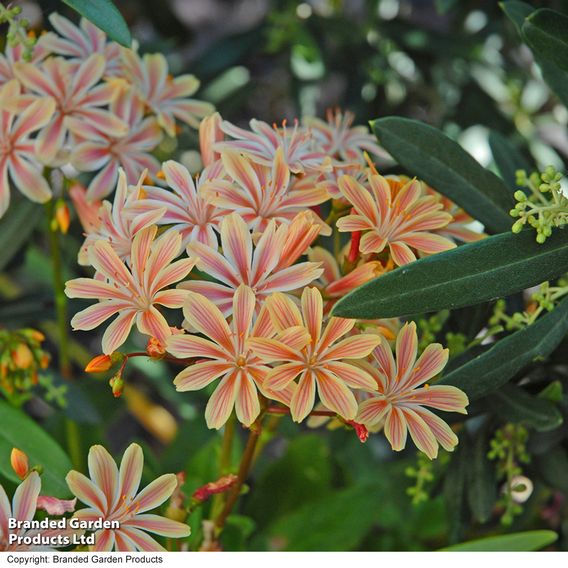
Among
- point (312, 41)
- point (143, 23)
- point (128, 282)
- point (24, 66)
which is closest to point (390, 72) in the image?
point (312, 41)

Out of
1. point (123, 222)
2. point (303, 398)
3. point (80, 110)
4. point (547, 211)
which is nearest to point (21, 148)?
point (80, 110)

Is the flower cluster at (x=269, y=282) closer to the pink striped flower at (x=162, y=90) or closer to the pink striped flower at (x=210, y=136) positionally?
the pink striped flower at (x=210, y=136)

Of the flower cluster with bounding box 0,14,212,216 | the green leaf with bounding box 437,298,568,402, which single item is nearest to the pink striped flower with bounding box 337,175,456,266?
the green leaf with bounding box 437,298,568,402

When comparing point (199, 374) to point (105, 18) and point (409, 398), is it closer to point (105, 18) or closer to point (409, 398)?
point (409, 398)

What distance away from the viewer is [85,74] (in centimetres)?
82

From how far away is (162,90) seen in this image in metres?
0.87

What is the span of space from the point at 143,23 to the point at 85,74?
2.76 ft

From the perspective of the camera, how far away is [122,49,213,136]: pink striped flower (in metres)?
0.85

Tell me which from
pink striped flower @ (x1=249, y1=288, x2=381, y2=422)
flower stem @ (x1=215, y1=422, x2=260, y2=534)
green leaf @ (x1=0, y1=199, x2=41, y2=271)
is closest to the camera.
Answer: pink striped flower @ (x1=249, y1=288, x2=381, y2=422)

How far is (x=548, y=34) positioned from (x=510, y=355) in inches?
12.1

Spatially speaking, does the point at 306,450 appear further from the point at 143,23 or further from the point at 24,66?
the point at 143,23

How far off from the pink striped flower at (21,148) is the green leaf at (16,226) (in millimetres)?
195

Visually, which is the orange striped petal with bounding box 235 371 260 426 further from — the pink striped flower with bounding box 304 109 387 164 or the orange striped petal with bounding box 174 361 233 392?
the pink striped flower with bounding box 304 109 387 164

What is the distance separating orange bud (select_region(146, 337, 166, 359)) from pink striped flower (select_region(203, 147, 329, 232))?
128 millimetres
